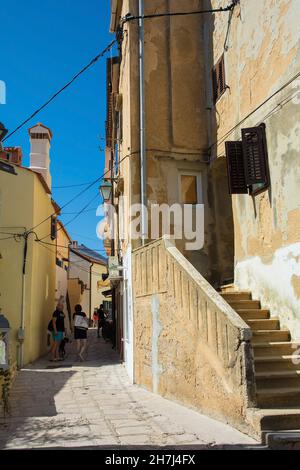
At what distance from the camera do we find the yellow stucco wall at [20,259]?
513 inches

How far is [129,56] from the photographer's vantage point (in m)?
10.9

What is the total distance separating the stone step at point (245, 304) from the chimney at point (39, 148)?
34.4 feet

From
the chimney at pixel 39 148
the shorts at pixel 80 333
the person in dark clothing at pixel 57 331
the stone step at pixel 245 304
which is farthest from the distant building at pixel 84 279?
the stone step at pixel 245 304

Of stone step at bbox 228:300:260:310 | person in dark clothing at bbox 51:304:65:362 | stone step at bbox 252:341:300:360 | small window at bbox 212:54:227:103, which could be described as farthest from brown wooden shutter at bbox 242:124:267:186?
person in dark clothing at bbox 51:304:65:362

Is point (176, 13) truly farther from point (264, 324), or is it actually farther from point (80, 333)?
point (80, 333)

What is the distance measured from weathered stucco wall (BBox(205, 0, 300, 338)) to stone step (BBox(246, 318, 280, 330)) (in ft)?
0.46

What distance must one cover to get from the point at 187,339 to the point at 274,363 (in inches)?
51.7

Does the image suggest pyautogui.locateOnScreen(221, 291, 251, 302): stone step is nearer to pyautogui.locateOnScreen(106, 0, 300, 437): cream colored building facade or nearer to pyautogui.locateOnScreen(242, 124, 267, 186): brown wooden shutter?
pyautogui.locateOnScreen(106, 0, 300, 437): cream colored building facade

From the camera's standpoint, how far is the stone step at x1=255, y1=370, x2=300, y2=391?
5832mm

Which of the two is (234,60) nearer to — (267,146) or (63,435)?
(267,146)

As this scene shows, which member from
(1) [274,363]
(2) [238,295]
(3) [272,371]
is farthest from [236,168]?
(3) [272,371]
